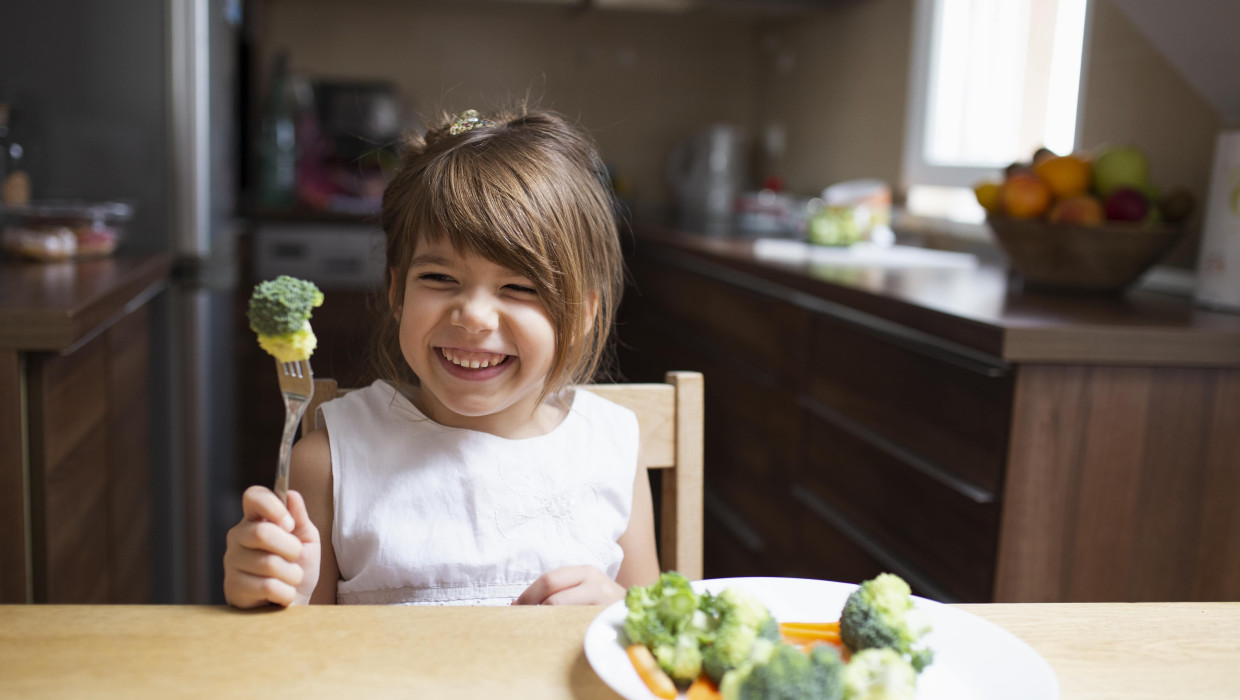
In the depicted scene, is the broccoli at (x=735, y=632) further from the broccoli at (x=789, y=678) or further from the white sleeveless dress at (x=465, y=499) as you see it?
the white sleeveless dress at (x=465, y=499)

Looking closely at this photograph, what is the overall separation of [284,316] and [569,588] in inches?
13.6

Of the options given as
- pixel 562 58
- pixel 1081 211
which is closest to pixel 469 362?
pixel 1081 211

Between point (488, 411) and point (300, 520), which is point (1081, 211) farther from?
point (300, 520)

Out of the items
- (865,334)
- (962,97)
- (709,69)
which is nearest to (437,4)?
(709,69)

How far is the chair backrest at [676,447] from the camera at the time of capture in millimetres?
939

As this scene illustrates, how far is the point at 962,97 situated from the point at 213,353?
6.18ft

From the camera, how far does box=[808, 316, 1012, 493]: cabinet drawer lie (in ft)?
4.20

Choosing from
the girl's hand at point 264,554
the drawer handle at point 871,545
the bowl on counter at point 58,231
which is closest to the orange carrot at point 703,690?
the girl's hand at point 264,554

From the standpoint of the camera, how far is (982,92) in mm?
2514

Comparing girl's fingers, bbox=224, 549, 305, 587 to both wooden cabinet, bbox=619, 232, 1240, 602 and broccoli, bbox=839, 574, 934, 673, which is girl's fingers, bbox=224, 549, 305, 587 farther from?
wooden cabinet, bbox=619, 232, 1240, 602

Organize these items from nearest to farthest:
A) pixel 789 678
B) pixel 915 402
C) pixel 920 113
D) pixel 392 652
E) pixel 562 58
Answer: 1. pixel 789 678
2. pixel 392 652
3. pixel 915 402
4. pixel 920 113
5. pixel 562 58

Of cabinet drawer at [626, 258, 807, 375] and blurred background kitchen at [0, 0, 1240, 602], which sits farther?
cabinet drawer at [626, 258, 807, 375]

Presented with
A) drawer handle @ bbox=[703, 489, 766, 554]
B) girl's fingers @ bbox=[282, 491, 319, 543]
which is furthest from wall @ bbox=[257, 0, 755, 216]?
girl's fingers @ bbox=[282, 491, 319, 543]

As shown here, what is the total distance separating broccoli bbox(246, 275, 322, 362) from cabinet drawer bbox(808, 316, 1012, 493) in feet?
3.04
